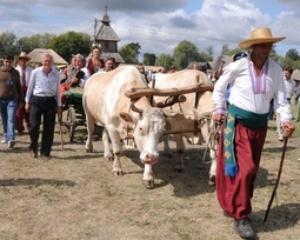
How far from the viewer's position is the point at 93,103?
10.6m

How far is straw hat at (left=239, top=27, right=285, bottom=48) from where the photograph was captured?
240 inches

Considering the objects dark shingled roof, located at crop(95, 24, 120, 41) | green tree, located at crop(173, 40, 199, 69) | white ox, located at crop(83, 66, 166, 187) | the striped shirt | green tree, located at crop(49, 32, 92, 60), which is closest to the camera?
white ox, located at crop(83, 66, 166, 187)

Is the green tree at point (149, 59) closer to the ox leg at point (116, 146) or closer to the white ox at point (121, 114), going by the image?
the white ox at point (121, 114)

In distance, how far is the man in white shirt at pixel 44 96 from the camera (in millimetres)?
10109

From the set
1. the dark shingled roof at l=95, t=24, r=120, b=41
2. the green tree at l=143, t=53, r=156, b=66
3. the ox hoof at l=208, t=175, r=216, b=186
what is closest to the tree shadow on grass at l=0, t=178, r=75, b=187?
the ox hoof at l=208, t=175, r=216, b=186

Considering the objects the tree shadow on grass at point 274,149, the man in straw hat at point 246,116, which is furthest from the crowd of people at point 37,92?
the man in straw hat at point 246,116

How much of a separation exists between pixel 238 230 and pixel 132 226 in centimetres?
124

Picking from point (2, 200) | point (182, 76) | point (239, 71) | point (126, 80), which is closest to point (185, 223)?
point (239, 71)

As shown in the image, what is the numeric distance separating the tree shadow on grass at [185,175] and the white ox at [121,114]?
0.50 m

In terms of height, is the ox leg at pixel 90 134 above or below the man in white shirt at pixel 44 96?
below

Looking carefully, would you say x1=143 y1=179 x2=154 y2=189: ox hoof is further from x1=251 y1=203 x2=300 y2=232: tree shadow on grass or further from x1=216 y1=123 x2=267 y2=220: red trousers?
x1=216 y1=123 x2=267 y2=220: red trousers

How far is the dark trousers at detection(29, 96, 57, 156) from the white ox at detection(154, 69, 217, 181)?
2.00 meters

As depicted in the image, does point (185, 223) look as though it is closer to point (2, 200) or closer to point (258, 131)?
point (258, 131)

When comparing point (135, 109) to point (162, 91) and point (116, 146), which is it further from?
point (116, 146)
